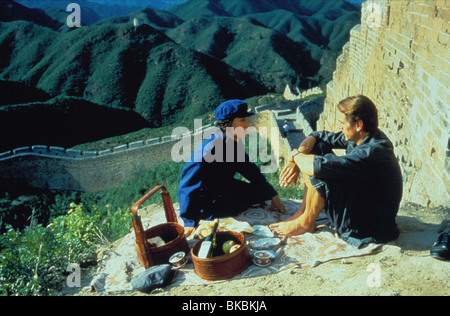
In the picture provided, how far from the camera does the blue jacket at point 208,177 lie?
3922 mm

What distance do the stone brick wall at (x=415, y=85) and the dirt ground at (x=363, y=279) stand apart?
34.0 inches

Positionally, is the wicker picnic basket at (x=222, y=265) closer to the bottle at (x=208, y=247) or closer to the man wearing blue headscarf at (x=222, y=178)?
the bottle at (x=208, y=247)

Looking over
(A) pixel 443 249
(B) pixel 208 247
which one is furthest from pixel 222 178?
(A) pixel 443 249

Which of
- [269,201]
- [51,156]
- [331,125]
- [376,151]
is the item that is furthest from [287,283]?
[51,156]

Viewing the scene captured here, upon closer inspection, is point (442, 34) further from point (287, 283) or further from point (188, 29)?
point (188, 29)

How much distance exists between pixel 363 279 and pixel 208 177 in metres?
2.11

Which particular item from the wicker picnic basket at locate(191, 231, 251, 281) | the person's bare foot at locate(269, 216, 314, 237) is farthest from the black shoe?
the wicker picnic basket at locate(191, 231, 251, 281)

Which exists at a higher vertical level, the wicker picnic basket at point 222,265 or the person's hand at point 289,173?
→ the person's hand at point 289,173

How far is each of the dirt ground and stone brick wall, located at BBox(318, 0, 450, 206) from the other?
863mm

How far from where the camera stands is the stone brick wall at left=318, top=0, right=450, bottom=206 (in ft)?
11.7

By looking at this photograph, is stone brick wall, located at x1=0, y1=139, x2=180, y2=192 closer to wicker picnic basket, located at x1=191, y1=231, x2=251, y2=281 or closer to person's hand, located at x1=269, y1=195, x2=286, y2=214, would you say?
person's hand, located at x1=269, y1=195, x2=286, y2=214

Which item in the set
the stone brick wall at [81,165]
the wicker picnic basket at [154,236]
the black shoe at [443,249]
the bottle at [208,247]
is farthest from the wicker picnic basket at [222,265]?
the stone brick wall at [81,165]

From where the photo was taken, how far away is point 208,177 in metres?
4.06

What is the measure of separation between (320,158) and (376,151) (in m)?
0.53
